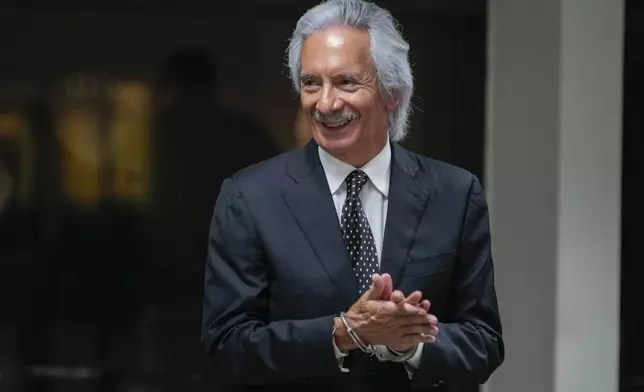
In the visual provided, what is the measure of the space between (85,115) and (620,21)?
1.53 m

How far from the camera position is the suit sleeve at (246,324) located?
1120 mm

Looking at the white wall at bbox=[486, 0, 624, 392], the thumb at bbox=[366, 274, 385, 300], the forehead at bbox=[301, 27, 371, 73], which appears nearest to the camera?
the thumb at bbox=[366, 274, 385, 300]

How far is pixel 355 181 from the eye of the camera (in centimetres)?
122

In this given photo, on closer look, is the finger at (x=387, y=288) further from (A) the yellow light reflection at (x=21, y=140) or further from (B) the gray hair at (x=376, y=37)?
(A) the yellow light reflection at (x=21, y=140)

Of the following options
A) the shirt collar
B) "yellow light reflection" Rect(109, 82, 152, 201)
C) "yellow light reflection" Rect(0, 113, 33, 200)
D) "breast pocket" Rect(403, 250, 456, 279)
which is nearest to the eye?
the shirt collar

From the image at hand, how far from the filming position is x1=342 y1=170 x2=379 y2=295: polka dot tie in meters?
1.18

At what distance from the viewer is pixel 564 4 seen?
6.80 ft

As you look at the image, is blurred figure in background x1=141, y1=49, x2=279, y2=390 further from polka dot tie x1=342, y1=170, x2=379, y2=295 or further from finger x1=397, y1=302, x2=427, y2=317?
finger x1=397, y1=302, x2=427, y2=317

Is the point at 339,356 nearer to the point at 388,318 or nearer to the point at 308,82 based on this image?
the point at 388,318

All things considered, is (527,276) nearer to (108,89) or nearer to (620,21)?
(620,21)

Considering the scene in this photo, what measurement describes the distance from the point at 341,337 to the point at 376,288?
106 millimetres

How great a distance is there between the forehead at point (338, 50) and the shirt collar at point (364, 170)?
0.15 m

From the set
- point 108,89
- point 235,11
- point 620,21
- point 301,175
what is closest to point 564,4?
point 620,21

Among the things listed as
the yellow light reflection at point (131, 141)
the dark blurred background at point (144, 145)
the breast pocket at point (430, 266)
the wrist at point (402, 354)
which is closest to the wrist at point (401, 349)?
the wrist at point (402, 354)
